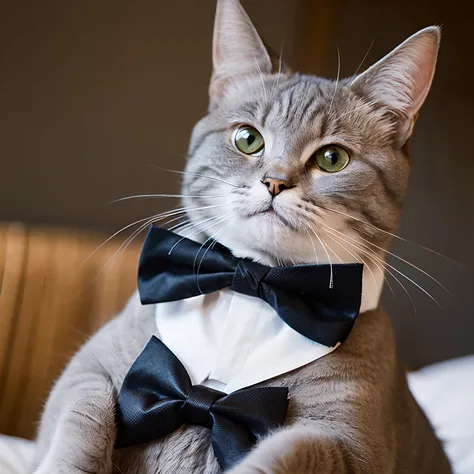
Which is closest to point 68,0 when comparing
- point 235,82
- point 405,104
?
point 235,82

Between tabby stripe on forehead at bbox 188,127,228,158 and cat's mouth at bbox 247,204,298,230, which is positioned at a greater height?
tabby stripe on forehead at bbox 188,127,228,158

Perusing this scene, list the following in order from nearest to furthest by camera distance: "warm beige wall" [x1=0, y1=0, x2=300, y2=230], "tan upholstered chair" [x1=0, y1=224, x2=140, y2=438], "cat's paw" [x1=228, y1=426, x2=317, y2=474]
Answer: "cat's paw" [x1=228, y1=426, x2=317, y2=474] < "tan upholstered chair" [x1=0, y1=224, x2=140, y2=438] < "warm beige wall" [x1=0, y1=0, x2=300, y2=230]

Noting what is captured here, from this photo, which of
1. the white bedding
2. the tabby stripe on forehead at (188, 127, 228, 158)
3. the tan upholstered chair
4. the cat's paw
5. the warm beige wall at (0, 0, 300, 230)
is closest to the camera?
the cat's paw

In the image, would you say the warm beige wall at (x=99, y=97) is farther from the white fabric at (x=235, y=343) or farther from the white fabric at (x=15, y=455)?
the white fabric at (x=235, y=343)

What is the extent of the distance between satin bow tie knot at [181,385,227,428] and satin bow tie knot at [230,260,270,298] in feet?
0.56

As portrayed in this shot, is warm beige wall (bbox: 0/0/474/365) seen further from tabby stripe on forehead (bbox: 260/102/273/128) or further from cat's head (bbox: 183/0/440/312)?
tabby stripe on forehead (bbox: 260/102/273/128)

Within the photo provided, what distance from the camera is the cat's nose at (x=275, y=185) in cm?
92

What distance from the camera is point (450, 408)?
156cm

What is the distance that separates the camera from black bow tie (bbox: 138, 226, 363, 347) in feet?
3.09

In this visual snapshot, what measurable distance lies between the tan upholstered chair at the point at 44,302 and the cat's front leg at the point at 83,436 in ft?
1.79

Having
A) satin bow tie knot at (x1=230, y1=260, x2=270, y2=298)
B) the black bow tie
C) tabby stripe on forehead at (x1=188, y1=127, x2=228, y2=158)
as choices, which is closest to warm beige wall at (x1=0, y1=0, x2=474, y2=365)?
tabby stripe on forehead at (x1=188, y1=127, x2=228, y2=158)

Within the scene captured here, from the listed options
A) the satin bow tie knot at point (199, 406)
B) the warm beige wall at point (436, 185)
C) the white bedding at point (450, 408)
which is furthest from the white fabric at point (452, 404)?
the satin bow tie knot at point (199, 406)

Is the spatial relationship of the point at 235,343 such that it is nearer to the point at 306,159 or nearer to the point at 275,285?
the point at 275,285

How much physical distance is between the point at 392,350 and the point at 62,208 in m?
1.45
